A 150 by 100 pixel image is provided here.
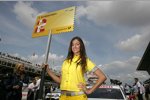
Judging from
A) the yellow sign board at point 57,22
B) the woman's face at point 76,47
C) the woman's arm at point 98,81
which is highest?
the yellow sign board at point 57,22

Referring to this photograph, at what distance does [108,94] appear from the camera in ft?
30.6

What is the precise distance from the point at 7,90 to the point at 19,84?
1.13 ft

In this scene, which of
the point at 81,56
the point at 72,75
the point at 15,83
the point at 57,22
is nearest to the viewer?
the point at 72,75

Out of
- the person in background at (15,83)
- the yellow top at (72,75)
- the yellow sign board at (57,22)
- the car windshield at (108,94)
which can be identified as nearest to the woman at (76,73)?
the yellow top at (72,75)

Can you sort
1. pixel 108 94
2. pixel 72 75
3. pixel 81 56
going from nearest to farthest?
Answer: 1. pixel 72 75
2. pixel 81 56
3. pixel 108 94

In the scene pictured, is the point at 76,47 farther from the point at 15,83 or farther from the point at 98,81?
the point at 15,83

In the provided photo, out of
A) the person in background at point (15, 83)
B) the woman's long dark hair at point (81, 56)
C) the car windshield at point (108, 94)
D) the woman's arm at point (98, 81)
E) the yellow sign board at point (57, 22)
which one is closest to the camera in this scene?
the woman's arm at point (98, 81)

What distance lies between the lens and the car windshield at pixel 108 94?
29.9ft

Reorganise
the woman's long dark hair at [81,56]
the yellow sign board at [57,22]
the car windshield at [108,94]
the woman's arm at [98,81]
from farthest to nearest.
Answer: the car windshield at [108,94]
the yellow sign board at [57,22]
the woman's long dark hair at [81,56]
the woman's arm at [98,81]

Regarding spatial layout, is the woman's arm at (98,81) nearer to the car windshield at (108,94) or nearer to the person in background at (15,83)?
the person in background at (15,83)

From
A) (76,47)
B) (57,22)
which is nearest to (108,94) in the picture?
(57,22)

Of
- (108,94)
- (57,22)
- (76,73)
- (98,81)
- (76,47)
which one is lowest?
(98,81)

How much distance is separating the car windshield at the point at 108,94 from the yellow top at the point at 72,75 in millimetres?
5336

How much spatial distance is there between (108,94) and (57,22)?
481 cm
